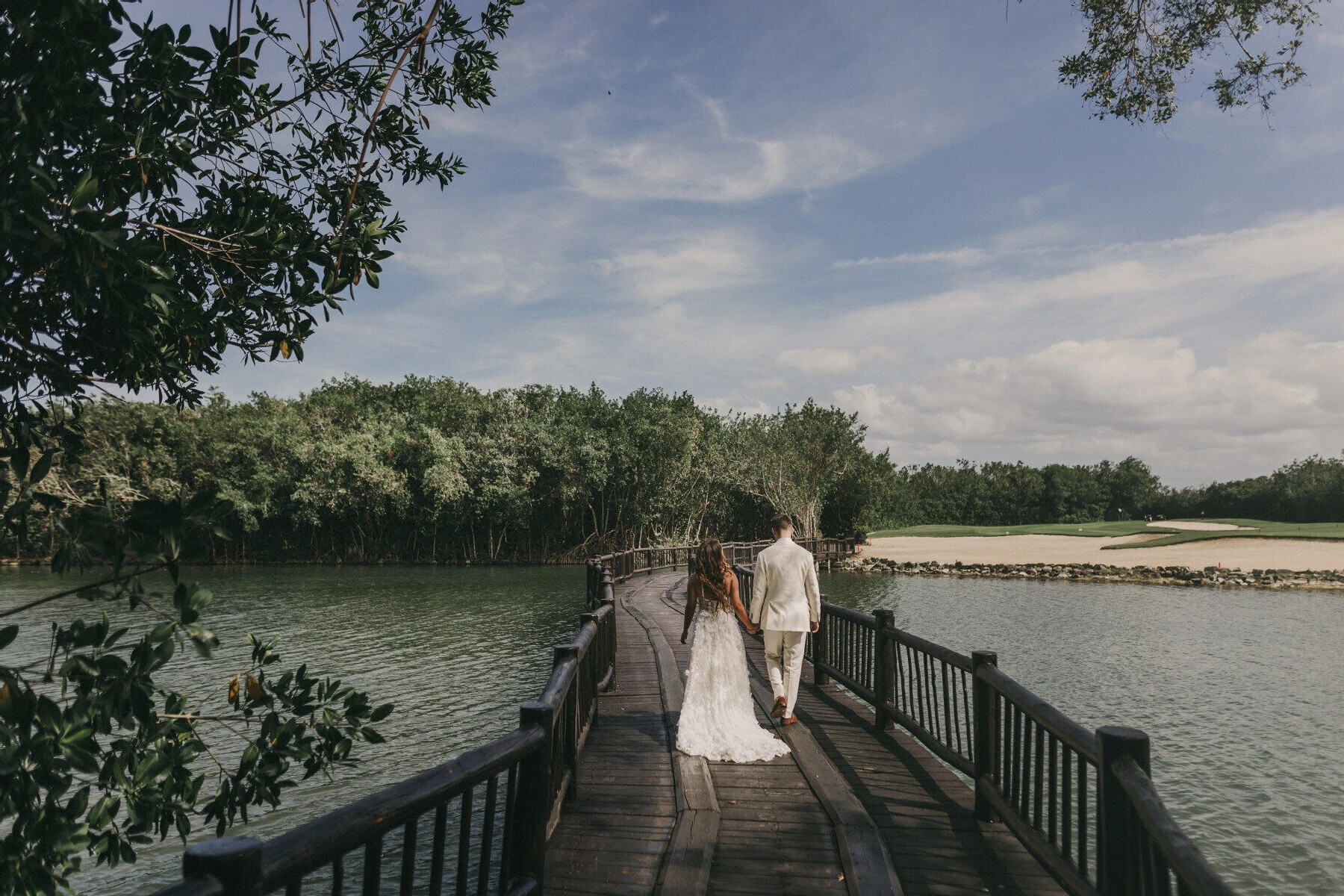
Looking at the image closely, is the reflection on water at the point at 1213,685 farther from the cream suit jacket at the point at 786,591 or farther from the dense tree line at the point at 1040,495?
the dense tree line at the point at 1040,495

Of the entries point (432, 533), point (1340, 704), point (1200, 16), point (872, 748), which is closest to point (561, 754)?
point (872, 748)

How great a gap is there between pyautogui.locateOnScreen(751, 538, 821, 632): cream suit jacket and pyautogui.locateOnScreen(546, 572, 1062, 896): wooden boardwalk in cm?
107

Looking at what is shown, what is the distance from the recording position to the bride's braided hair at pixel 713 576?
23.5 feet

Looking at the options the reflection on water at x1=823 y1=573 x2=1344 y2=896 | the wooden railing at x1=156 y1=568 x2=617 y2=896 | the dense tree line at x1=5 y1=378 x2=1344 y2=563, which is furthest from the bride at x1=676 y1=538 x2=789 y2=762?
the dense tree line at x1=5 y1=378 x2=1344 y2=563

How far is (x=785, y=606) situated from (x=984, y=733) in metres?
2.25

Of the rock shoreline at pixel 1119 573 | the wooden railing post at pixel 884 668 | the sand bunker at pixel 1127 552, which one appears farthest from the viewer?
the sand bunker at pixel 1127 552

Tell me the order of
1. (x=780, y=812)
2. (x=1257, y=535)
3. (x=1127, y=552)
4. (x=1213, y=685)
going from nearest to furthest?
1. (x=780, y=812)
2. (x=1213, y=685)
3. (x=1127, y=552)
4. (x=1257, y=535)

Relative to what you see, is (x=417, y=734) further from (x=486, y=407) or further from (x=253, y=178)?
(x=486, y=407)

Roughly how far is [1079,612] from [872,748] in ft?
63.9

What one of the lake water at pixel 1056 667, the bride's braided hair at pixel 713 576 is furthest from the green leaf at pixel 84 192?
the lake water at pixel 1056 667

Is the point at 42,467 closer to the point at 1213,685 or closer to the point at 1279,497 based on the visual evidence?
the point at 1213,685

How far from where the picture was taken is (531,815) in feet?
12.3

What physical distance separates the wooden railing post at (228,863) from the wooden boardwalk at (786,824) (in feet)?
9.32

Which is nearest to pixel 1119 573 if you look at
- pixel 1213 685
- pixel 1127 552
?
pixel 1127 552
